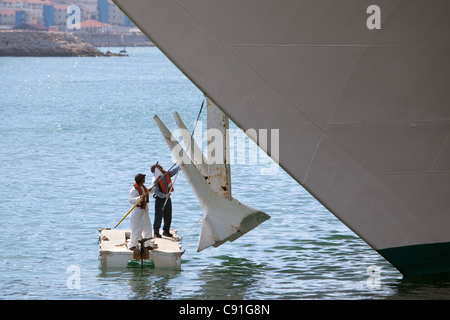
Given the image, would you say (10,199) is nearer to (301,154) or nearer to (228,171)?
(228,171)

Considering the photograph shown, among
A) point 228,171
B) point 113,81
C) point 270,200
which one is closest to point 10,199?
point 270,200

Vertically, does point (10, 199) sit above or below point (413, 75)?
below

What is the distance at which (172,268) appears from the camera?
648 inches

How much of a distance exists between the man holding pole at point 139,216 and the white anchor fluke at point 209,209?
785mm

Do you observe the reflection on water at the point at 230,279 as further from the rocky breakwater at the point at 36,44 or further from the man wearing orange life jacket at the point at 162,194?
the rocky breakwater at the point at 36,44

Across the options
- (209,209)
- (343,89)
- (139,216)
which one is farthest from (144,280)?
A: (343,89)

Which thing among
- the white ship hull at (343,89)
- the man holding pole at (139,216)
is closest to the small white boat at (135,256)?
the man holding pole at (139,216)

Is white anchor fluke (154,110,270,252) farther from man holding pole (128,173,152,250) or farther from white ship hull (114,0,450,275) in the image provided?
white ship hull (114,0,450,275)

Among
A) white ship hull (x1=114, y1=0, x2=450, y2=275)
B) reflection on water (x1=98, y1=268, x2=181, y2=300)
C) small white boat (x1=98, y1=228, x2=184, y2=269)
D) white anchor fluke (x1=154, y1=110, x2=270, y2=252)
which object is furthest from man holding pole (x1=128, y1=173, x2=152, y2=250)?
white ship hull (x1=114, y1=0, x2=450, y2=275)

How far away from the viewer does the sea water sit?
15.1m

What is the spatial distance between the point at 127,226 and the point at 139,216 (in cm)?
663

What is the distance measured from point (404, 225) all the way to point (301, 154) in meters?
1.67

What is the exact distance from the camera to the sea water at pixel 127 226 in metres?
15.1

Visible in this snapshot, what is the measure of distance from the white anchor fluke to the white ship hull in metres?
4.19
